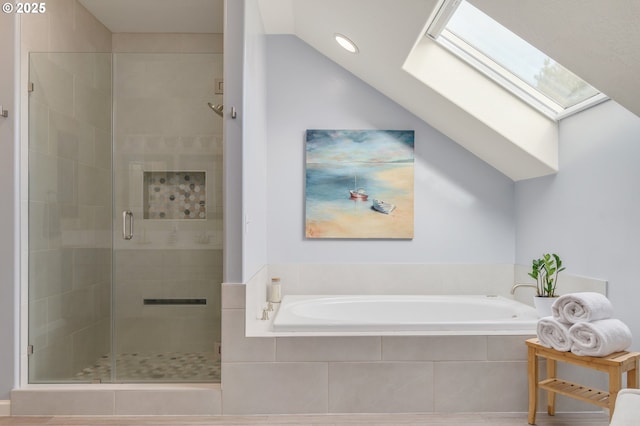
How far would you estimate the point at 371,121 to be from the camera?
12.7ft

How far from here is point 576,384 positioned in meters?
2.52

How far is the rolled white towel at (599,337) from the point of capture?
2.25m

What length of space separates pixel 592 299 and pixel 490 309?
117cm

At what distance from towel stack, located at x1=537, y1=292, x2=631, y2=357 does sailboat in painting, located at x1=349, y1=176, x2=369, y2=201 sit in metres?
1.71

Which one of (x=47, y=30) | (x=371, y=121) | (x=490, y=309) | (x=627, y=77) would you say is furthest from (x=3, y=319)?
(x=627, y=77)

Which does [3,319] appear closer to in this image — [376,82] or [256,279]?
[256,279]

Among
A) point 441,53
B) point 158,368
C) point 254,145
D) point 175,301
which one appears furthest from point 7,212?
point 441,53

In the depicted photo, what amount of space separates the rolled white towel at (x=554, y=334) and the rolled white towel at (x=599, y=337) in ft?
0.10

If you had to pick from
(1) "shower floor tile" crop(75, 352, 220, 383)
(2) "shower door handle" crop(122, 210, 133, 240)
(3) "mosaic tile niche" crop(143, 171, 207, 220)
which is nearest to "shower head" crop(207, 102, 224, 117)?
(3) "mosaic tile niche" crop(143, 171, 207, 220)

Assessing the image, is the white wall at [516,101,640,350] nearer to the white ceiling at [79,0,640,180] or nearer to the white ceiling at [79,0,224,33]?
the white ceiling at [79,0,640,180]

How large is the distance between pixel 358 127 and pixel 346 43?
0.68 meters

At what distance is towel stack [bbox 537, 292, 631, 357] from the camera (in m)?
2.26

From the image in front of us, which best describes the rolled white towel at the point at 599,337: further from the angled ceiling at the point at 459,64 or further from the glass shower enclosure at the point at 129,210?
the glass shower enclosure at the point at 129,210

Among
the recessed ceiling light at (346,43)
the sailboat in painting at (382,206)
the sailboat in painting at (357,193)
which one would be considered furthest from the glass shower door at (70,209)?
the sailboat in painting at (382,206)
